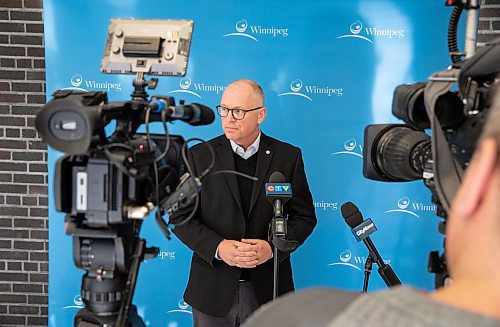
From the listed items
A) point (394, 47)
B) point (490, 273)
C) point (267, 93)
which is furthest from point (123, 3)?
point (490, 273)

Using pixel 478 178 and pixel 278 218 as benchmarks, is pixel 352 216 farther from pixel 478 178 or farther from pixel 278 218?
pixel 478 178

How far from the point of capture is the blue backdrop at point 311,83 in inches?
115

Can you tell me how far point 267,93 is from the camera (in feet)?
9.75


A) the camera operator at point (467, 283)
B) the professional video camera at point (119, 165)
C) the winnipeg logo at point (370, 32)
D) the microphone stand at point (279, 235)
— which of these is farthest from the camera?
the winnipeg logo at point (370, 32)

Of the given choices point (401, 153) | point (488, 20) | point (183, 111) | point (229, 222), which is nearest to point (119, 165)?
point (183, 111)

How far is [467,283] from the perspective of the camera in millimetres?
645

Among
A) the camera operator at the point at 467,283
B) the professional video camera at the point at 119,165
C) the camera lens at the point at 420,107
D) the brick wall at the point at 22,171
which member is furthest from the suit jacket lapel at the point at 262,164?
the camera operator at the point at 467,283

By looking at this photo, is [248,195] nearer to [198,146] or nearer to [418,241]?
[198,146]

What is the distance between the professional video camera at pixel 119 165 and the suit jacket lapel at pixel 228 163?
73 centimetres

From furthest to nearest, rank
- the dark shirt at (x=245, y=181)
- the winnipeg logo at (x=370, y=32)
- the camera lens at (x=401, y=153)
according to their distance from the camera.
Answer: the winnipeg logo at (x=370, y=32) → the dark shirt at (x=245, y=181) → the camera lens at (x=401, y=153)

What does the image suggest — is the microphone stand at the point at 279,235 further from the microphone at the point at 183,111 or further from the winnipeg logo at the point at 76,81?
the winnipeg logo at the point at 76,81

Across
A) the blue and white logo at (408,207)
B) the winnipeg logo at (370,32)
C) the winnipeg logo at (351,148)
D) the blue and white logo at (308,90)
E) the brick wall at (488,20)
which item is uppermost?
the brick wall at (488,20)

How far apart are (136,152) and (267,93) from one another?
64.8 inches

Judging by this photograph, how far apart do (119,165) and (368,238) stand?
2.92 ft
